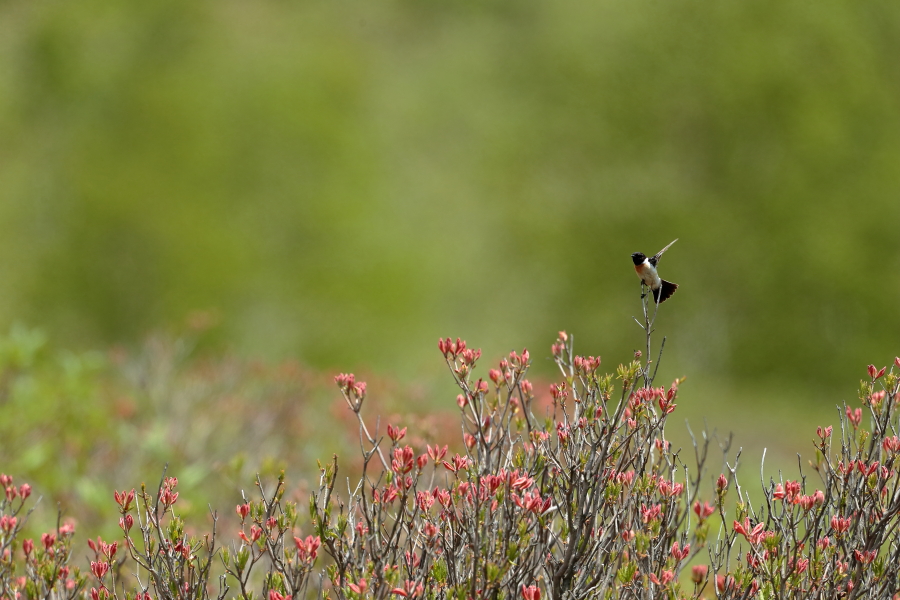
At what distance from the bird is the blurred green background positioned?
37.4 ft

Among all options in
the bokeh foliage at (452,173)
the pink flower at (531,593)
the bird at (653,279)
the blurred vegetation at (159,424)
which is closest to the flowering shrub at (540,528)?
the pink flower at (531,593)

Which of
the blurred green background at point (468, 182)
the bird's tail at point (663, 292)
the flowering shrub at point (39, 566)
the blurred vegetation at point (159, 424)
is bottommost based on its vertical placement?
the flowering shrub at point (39, 566)

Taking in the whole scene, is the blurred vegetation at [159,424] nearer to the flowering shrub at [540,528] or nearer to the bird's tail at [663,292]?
→ the flowering shrub at [540,528]

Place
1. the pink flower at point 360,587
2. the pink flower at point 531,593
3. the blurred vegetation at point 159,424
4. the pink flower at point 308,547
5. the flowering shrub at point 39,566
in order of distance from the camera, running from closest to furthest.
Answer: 1. the pink flower at point 360,587
2. the pink flower at point 531,593
3. the pink flower at point 308,547
4. the flowering shrub at point 39,566
5. the blurred vegetation at point 159,424

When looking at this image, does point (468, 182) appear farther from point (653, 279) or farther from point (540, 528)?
point (540, 528)

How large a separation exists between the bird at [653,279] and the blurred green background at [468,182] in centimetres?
1140

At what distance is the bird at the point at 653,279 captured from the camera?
3.38 metres

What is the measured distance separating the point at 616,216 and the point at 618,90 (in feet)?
10.9

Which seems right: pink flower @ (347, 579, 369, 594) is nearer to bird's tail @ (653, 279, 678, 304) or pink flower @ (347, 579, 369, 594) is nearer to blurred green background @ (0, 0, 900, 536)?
bird's tail @ (653, 279, 678, 304)

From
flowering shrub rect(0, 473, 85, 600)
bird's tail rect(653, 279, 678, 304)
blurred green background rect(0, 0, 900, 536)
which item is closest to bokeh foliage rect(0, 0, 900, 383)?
blurred green background rect(0, 0, 900, 536)

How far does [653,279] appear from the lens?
3.46 meters

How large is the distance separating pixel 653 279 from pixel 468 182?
16398 millimetres

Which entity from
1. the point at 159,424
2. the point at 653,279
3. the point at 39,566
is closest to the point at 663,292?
the point at 653,279

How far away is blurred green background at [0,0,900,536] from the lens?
16.5 m
